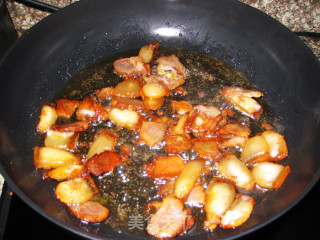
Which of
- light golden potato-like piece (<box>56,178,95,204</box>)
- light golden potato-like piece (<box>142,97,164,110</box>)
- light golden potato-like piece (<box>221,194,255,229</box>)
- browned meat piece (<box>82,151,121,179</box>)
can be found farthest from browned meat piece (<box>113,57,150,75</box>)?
light golden potato-like piece (<box>221,194,255,229</box>)

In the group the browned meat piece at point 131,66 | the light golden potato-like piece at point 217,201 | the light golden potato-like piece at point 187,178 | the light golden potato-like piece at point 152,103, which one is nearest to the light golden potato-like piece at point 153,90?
the light golden potato-like piece at point 152,103

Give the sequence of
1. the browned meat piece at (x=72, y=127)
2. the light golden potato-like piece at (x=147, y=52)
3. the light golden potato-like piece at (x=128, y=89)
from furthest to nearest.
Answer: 1. the light golden potato-like piece at (x=147, y=52)
2. the light golden potato-like piece at (x=128, y=89)
3. the browned meat piece at (x=72, y=127)

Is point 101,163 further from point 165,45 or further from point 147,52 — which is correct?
point 165,45

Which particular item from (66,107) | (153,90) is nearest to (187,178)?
(153,90)

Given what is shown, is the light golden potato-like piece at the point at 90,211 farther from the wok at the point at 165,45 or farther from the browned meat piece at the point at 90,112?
the browned meat piece at the point at 90,112

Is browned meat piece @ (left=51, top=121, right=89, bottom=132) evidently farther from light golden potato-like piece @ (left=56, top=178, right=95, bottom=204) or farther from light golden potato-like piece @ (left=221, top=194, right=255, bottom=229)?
light golden potato-like piece @ (left=221, top=194, right=255, bottom=229)

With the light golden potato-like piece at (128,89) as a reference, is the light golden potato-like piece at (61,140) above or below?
below
